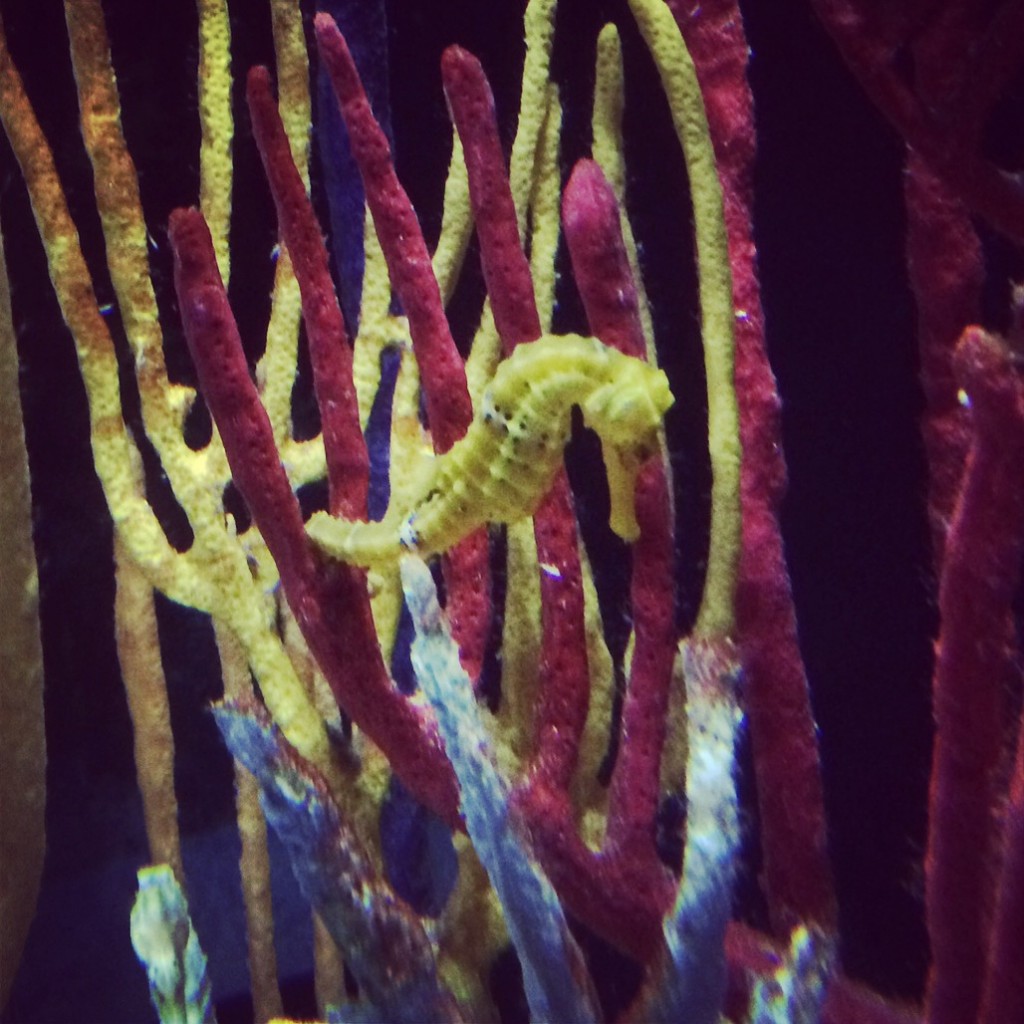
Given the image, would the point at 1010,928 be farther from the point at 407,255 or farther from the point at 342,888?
the point at 407,255

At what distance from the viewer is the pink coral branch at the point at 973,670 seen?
3.16 ft

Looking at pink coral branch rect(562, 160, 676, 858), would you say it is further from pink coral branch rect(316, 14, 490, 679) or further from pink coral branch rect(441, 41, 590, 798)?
pink coral branch rect(316, 14, 490, 679)

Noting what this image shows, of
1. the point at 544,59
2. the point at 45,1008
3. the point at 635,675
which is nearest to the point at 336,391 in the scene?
the point at 635,675

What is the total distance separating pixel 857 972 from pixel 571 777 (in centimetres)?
100

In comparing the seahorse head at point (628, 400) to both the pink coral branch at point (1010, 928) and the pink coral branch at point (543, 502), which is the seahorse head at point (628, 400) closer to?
the pink coral branch at point (543, 502)

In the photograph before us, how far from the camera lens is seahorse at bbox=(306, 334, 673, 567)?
1.08m

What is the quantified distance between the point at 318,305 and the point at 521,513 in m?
0.43

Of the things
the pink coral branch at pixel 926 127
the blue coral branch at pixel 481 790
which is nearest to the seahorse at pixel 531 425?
the blue coral branch at pixel 481 790

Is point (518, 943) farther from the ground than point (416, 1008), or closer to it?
farther from the ground

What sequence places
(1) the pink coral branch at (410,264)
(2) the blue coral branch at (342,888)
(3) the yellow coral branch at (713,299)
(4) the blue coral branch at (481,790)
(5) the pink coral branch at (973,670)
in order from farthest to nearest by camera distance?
1. (3) the yellow coral branch at (713,299)
2. (1) the pink coral branch at (410,264)
3. (2) the blue coral branch at (342,888)
4. (4) the blue coral branch at (481,790)
5. (5) the pink coral branch at (973,670)

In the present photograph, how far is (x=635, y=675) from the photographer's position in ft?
4.51

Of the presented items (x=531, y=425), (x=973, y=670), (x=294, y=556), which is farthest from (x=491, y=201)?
(x=973, y=670)

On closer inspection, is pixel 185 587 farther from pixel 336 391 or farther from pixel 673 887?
pixel 673 887

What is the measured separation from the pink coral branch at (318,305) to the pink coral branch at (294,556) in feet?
0.29
